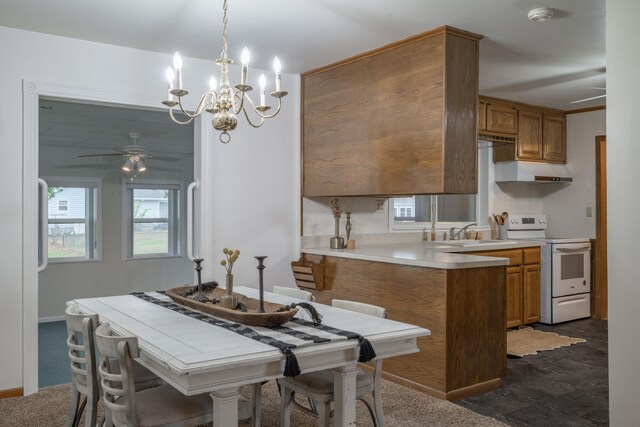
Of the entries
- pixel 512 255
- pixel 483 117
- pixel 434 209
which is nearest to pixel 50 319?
pixel 434 209

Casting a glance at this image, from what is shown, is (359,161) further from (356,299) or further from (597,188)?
(597,188)

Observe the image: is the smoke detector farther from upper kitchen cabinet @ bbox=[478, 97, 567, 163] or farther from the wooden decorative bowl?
upper kitchen cabinet @ bbox=[478, 97, 567, 163]

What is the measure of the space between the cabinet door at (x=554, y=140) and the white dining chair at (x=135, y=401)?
4969mm

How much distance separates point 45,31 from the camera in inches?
141

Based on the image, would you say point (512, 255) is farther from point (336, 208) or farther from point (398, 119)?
point (398, 119)

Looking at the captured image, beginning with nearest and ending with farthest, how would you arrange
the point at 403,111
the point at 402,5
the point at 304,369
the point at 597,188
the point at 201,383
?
the point at 201,383
the point at 304,369
the point at 402,5
the point at 403,111
the point at 597,188

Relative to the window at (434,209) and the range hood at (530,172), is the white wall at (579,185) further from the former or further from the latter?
the window at (434,209)

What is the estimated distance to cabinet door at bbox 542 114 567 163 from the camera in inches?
238

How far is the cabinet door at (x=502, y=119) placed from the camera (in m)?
5.50

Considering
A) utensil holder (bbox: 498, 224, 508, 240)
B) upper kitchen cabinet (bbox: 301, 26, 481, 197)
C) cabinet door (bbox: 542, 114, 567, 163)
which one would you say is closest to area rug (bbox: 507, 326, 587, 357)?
utensil holder (bbox: 498, 224, 508, 240)

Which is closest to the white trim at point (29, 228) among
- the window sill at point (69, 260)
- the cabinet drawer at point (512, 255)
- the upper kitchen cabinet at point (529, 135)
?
the window sill at point (69, 260)

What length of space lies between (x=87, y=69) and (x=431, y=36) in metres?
Answer: 2.34

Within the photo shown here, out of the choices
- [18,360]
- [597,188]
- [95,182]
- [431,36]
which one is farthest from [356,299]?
[95,182]

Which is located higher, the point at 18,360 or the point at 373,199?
the point at 373,199
